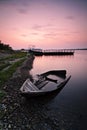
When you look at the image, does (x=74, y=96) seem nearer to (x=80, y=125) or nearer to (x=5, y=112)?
(x=80, y=125)

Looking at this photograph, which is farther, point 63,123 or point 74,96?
point 74,96

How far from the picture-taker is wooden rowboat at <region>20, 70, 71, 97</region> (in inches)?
519

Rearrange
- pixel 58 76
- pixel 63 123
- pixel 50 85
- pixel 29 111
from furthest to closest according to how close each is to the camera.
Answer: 1. pixel 58 76
2. pixel 50 85
3. pixel 29 111
4. pixel 63 123

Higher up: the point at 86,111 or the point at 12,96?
the point at 12,96

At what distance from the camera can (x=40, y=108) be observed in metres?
12.9

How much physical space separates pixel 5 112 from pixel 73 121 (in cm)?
466

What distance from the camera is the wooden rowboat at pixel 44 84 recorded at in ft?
43.2

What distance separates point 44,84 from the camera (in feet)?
64.5

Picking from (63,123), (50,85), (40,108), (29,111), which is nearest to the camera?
(63,123)

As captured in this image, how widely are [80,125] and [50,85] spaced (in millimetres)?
10525

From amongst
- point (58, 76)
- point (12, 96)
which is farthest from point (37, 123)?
point (58, 76)

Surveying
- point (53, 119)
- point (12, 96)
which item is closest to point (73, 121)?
point (53, 119)

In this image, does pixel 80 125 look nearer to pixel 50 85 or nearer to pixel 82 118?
pixel 82 118

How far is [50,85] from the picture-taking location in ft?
68.7
